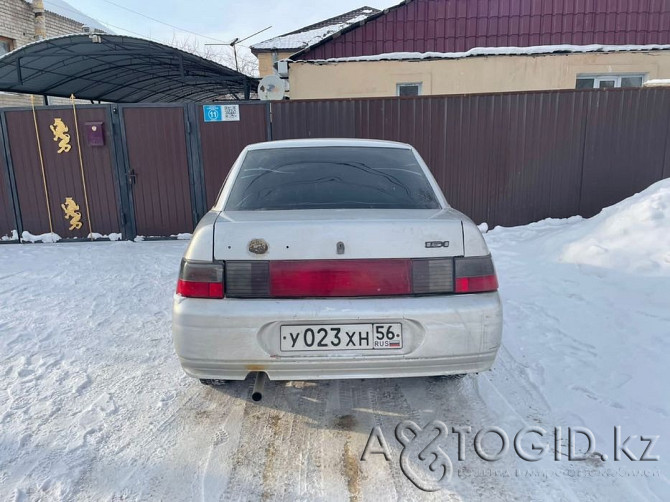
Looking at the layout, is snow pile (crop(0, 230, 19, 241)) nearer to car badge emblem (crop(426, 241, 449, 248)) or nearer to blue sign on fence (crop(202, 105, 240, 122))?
blue sign on fence (crop(202, 105, 240, 122))

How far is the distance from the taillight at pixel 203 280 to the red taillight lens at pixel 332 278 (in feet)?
0.87

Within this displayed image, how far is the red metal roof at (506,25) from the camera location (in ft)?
30.2

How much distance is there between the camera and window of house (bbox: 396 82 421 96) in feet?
30.7

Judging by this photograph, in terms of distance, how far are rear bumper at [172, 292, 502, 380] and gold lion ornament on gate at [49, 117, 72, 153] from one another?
6.36m

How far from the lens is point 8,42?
12.9 metres

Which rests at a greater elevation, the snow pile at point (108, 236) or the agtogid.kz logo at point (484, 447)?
the snow pile at point (108, 236)

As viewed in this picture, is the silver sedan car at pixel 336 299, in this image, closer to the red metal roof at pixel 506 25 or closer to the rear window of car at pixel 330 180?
the rear window of car at pixel 330 180

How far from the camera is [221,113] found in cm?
694

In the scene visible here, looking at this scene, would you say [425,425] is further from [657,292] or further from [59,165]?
[59,165]

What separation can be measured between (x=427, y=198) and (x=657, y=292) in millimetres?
2508

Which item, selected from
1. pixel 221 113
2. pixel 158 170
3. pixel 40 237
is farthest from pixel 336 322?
pixel 40 237

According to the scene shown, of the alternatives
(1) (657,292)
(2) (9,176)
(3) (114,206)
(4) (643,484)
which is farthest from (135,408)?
(2) (9,176)

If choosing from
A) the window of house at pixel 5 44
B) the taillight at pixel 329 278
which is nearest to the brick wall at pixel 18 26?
the window of house at pixel 5 44

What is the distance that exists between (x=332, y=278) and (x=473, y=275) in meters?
0.72
